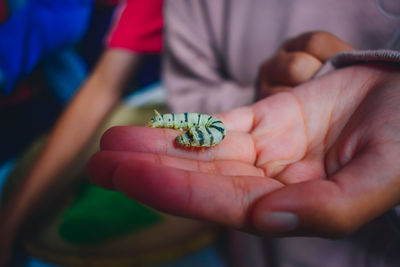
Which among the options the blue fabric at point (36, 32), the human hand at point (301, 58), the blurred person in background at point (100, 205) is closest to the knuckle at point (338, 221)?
the human hand at point (301, 58)

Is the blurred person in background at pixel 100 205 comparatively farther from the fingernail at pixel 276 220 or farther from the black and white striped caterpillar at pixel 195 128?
the fingernail at pixel 276 220

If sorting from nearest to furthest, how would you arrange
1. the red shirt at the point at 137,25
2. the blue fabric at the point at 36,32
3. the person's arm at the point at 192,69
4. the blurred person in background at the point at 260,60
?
the blurred person in background at the point at 260,60, the blue fabric at the point at 36,32, the person's arm at the point at 192,69, the red shirt at the point at 137,25

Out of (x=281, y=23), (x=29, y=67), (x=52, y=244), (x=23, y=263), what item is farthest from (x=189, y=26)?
(x=23, y=263)

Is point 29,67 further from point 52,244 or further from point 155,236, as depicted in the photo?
point 155,236

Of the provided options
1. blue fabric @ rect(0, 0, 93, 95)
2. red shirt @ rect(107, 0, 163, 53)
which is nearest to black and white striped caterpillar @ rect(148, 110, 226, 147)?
red shirt @ rect(107, 0, 163, 53)

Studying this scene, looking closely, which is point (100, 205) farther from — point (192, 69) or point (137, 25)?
point (137, 25)
